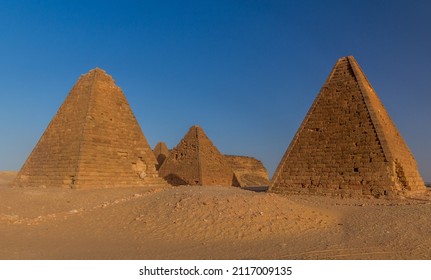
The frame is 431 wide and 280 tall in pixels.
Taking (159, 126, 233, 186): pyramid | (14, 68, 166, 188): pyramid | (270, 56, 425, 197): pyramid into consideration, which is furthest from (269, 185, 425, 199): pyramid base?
(159, 126, 233, 186): pyramid

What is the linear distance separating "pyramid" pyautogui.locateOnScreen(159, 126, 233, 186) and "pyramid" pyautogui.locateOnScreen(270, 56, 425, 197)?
10666mm

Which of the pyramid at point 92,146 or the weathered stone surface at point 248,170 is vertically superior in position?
the weathered stone surface at point 248,170

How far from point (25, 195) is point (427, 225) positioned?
11.2 metres

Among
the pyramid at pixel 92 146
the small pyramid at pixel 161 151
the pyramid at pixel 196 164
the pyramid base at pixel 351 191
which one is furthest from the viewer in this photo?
the small pyramid at pixel 161 151

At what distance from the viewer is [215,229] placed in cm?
755

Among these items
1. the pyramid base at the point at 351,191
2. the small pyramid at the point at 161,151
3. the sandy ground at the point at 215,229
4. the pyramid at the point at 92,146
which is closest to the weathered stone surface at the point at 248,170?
the small pyramid at the point at 161,151

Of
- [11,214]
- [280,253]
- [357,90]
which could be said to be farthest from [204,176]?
[280,253]

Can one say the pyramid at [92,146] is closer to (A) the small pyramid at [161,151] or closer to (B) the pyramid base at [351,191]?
(B) the pyramid base at [351,191]

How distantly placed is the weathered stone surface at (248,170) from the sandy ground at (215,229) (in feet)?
87.4

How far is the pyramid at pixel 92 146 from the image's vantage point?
46.9ft

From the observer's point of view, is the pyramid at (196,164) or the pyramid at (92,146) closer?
the pyramid at (92,146)

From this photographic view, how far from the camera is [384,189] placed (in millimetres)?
11805

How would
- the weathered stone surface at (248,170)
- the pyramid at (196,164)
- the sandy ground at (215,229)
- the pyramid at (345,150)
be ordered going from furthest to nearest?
the weathered stone surface at (248,170)
the pyramid at (196,164)
the pyramid at (345,150)
the sandy ground at (215,229)

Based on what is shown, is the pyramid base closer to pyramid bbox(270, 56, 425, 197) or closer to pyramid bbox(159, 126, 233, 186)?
pyramid bbox(270, 56, 425, 197)
